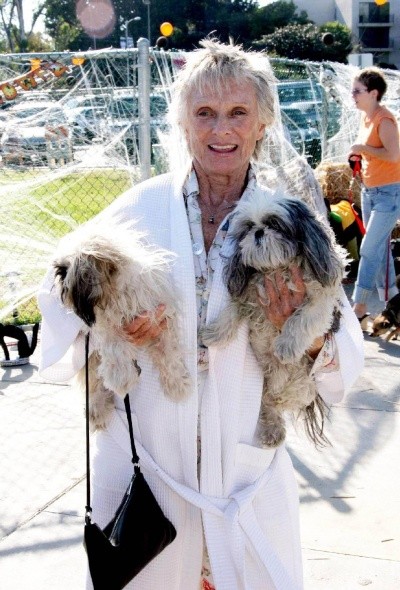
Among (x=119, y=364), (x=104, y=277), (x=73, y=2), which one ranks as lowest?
(x=119, y=364)

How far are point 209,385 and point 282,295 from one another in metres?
0.36

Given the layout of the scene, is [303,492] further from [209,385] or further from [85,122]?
[85,122]

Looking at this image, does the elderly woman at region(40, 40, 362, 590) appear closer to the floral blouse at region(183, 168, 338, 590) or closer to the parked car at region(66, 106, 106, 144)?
the floral blouse at region(183, 168, 338, 590)

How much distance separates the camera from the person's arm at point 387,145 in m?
7.03

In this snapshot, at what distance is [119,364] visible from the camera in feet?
7.97

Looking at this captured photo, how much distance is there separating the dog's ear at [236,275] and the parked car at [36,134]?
4.54 metres

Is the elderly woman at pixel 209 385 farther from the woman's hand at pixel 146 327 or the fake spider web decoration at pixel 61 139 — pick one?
the fake spider web decoration at pixel 61 139

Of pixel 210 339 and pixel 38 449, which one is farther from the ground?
pixel 210 339

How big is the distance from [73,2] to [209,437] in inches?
3222

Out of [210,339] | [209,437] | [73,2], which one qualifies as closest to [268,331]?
[210,339]

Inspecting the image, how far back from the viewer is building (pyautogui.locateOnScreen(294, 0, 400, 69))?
2854 inches

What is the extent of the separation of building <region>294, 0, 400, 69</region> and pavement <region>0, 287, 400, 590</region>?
69260 millimetres

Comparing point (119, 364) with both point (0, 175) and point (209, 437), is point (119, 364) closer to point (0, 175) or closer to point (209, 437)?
point (209, 437)

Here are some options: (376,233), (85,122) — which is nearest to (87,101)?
(85,122)
